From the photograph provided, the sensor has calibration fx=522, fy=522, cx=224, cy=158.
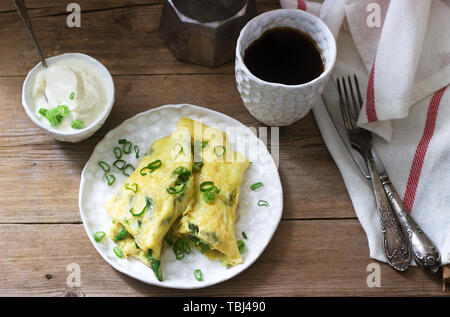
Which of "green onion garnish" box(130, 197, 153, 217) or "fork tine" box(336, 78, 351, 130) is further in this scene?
"fork tine" box(336, 78, 351, 130)

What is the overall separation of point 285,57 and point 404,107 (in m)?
0.42

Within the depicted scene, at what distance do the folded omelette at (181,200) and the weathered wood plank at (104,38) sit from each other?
1.26 ft

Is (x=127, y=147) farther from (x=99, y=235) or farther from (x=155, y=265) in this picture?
(x=155, y=265)

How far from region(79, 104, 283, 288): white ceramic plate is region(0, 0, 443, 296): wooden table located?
0.21ft

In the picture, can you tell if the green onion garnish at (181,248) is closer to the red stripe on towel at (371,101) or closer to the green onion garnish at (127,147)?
the green onion garnish at (127,147)

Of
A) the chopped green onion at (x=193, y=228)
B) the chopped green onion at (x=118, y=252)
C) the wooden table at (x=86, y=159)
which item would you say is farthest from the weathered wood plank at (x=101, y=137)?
the chopped green onion at (x=193, y=228)

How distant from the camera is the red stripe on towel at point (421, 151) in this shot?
1731 millimetres

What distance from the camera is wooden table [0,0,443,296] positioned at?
1654 millimetres

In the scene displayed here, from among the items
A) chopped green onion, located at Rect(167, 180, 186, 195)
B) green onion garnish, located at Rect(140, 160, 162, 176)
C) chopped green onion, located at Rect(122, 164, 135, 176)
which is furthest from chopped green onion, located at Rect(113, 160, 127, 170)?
chopped green onion, located at Rect(167, 180, 186, 195)

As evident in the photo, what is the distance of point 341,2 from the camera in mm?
1807

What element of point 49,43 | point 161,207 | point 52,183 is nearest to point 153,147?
point 161,207

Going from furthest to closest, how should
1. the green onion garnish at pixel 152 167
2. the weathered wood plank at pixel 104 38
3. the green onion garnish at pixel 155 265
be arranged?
1. the weathered wood plank at pixel 104 38
2. the green onion garnish at pixel 152 167
3. the green onion garnish at pixel 155 265

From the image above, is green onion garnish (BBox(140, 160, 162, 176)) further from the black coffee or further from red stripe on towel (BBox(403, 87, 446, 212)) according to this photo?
red stripe on towel (BBox(403, 87, 446, 212))

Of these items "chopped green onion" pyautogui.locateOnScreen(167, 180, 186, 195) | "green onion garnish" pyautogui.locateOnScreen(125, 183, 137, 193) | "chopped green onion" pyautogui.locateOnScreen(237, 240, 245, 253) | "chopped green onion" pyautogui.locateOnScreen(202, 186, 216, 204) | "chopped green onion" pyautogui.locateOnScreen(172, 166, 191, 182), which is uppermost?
"chopped green onion" pyautogui.locateOnScreen(172, 166, 191, 182)
